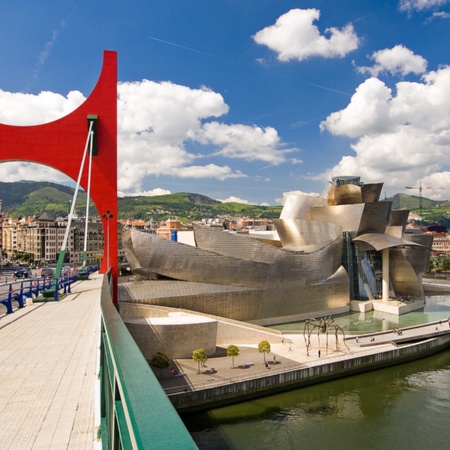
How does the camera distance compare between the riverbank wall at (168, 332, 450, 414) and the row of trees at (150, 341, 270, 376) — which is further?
the row of trees at (150, 341, 270, 376)

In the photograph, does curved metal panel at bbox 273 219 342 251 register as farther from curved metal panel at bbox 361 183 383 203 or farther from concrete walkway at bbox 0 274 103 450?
concrete walkway at bbox 0 274 103 450

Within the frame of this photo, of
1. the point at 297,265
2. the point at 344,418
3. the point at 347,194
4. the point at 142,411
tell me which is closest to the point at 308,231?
the point at 297,265

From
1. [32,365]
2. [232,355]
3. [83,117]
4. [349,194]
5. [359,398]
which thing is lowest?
[359,398]

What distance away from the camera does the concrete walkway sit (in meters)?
3.97

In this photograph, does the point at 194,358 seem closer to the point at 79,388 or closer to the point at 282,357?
the point at 282,357

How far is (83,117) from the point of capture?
1938 cm

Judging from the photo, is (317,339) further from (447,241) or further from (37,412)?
(447,241)

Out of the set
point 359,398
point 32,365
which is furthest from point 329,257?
point 32,365

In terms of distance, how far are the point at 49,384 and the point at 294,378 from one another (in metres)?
12.5

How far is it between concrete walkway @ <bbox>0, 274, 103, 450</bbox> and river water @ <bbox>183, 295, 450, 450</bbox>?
238 inches

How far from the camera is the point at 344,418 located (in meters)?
13.8

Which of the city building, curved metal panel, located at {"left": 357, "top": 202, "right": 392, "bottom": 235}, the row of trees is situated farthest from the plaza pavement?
the city building

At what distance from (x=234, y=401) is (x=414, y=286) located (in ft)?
79.8

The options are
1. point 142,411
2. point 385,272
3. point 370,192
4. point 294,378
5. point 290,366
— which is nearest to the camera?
point 142,411
